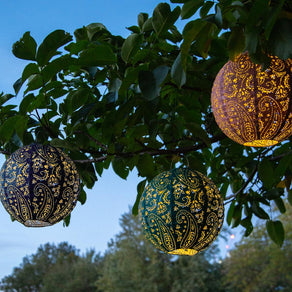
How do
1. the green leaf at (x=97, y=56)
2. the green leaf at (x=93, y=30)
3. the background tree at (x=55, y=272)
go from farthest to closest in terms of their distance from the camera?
the background tree at (x=55, y=272) → the green leaf at (x=93, y=30) → the green leaf at (x=97, y=56)

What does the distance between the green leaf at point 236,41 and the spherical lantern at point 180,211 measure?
67 centimetres

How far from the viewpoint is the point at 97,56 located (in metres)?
1.52

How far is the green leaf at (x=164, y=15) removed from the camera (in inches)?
61.4

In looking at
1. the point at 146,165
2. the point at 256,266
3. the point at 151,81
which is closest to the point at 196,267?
the point at 256,266

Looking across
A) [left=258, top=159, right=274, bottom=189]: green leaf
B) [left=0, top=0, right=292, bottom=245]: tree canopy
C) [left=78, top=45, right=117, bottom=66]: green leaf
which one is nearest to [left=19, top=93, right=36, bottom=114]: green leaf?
[left=0, top=0, right=292, bottom=245]: tree canopy

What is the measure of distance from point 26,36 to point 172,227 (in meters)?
0.97

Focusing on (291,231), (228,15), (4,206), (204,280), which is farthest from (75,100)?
(204,280)

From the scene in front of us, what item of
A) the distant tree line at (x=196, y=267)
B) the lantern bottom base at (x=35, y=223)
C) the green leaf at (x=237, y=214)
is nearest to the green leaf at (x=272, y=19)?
the lantern bottom base at (x=35, y=223)

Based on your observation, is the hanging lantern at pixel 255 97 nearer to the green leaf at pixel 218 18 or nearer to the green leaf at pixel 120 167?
the green leaf at pixel 218 18

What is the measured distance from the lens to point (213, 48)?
66.6 inches

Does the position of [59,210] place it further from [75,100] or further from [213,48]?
[213,48]

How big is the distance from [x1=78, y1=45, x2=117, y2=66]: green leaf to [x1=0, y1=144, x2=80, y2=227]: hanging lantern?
1.65 feet

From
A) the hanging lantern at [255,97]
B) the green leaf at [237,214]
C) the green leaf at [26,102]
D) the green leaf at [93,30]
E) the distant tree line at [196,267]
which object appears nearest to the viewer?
the hanging lantern at [255,97]

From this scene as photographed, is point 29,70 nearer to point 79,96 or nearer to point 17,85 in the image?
point 17,85
